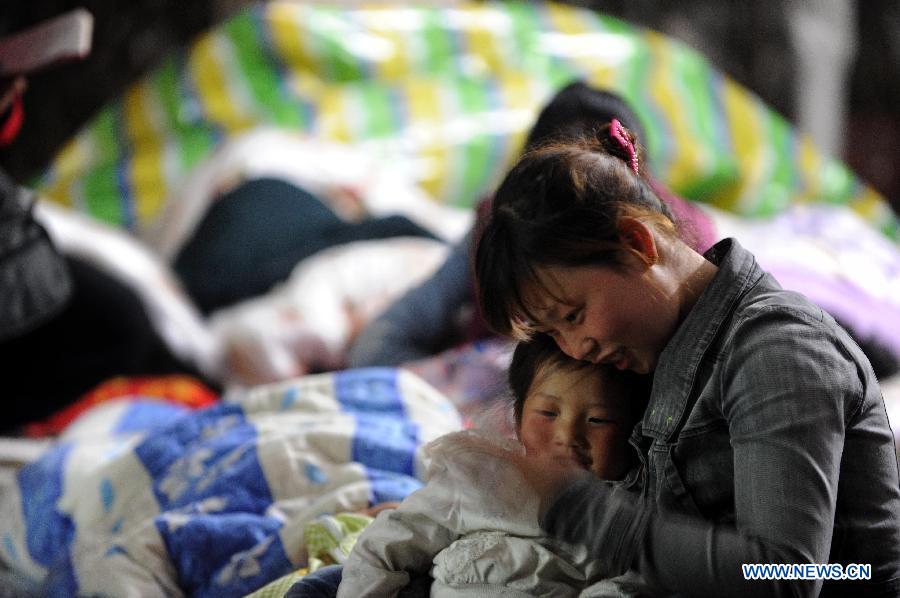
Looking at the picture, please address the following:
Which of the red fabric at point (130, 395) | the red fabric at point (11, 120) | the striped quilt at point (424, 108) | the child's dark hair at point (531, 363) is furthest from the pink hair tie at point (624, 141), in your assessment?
the striped quilt at point (424, 108)

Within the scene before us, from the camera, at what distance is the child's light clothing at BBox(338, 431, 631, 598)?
66 cm

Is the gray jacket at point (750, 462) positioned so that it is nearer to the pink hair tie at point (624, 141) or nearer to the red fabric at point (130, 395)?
the pink hair tie at point (624, 141)

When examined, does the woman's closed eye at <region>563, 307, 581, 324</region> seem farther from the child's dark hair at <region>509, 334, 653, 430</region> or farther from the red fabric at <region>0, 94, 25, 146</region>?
the red fabric at <region>0, 94, 25, 146</region>

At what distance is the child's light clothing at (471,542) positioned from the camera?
2.15 ft

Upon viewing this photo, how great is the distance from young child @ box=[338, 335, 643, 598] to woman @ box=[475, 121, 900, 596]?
21 millimetres

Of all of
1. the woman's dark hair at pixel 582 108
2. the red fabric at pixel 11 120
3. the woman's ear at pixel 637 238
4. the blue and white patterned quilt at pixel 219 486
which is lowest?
the blue and white patterned quilt at pixel 219 486

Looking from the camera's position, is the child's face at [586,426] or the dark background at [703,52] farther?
the dark background at [703,52]

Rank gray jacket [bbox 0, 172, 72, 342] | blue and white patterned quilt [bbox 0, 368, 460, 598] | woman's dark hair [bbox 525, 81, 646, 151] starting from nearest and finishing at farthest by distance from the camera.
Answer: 1. blue and white patterned quilt [bbox 0, 368, 460, 598]
2. woman's dark hair [bbox 525, 81, 646, 151]
3. gray jacket [bbox 0, 172, 72, 342]

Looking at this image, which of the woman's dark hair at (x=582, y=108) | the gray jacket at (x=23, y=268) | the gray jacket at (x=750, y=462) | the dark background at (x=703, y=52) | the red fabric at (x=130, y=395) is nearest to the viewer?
the gray jacket at (x=750, y=462)

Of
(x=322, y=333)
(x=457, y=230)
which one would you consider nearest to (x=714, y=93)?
(x=457, y=230)

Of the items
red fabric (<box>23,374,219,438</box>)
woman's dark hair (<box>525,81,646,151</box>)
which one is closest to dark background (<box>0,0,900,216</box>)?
red fabric (<box>23,374,219,438</box>)

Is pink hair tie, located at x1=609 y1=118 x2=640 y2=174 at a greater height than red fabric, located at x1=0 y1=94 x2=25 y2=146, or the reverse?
pink hair tie, located at x1=609 y1=118 x2=640 y2=174

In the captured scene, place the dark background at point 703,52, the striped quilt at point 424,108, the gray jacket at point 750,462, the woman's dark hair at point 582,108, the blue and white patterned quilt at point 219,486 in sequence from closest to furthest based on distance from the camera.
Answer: the gray jacket at point 750,462 → the blue and white patterned quilt at point 219,486 → the woman's dark hair at point 582,108 → the striped quilt at point 424,108 → the dark background at point 703,52

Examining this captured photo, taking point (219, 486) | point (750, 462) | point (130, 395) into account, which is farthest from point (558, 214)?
point (130, 395)
